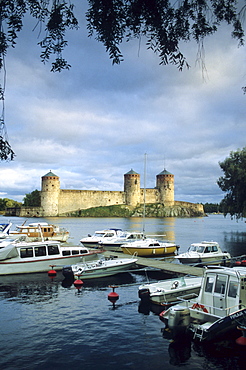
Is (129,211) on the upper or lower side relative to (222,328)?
upper

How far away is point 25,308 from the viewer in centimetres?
1265

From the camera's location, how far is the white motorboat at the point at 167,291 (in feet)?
41.1

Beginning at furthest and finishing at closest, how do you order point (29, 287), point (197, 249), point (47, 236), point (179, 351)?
point (47, 236), point (197, 249), point (29, 287), point (179, 351)

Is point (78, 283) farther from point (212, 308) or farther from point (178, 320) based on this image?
point (212, 308)

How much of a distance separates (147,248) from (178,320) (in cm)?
1572

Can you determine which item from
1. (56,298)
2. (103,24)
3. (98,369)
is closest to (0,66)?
(103,24)

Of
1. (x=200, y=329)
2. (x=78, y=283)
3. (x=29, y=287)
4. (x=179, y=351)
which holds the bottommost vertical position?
(x=179, y=351)

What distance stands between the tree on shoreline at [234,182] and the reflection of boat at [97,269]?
2407 centimetres

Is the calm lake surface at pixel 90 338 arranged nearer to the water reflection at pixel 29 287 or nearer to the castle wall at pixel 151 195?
the water reflection at pixel 29 287

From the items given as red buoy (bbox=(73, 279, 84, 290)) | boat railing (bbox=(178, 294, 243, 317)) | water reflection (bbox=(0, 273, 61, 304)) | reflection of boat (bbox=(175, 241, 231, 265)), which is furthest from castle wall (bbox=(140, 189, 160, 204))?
boat railing (bbox=(178, 294, 243, 317))

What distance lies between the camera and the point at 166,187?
366ft

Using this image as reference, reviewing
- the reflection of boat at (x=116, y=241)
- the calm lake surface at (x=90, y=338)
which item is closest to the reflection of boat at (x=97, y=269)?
the calm lake surface at (x=90, y=338)

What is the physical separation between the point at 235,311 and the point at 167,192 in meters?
103

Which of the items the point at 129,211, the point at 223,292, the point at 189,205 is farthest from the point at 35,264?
the point at 189,205
